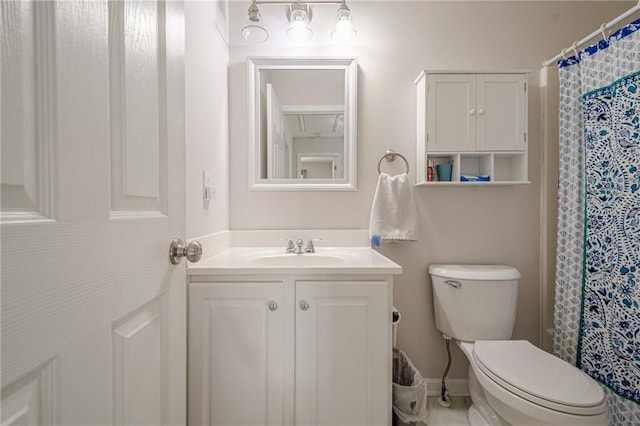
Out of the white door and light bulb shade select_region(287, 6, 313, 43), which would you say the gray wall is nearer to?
light bulb shade select_region(287, 6, 313, 43)

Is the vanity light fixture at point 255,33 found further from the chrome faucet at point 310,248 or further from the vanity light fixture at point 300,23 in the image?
the chrome faucet at point 310,248

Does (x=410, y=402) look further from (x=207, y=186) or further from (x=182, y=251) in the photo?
(x=207, y=186)

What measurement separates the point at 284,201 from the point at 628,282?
159 cm

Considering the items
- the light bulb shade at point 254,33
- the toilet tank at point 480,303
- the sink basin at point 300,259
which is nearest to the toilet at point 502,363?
the toilet tank at point 480,303

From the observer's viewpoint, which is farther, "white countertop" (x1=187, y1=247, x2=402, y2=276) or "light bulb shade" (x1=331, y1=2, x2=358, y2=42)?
"light bulb shade" (x1=331, y1=2, x2=358, y2=42)

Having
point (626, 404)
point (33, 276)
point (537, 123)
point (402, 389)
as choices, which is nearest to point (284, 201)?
point (402, 389)

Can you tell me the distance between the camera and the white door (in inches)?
12.3

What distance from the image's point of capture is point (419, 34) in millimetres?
1597

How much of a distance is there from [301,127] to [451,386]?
1.71 m

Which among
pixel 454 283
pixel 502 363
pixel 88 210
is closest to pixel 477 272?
pixel 454 283

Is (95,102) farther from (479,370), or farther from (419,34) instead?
(419,34)

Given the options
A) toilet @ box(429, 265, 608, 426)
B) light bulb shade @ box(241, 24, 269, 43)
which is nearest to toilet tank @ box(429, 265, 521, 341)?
toilet @ box(429, 265, 608, 426)

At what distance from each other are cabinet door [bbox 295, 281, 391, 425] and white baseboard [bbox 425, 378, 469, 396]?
0.69 meters

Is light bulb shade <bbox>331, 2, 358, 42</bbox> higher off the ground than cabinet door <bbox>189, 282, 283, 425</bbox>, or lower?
higher
